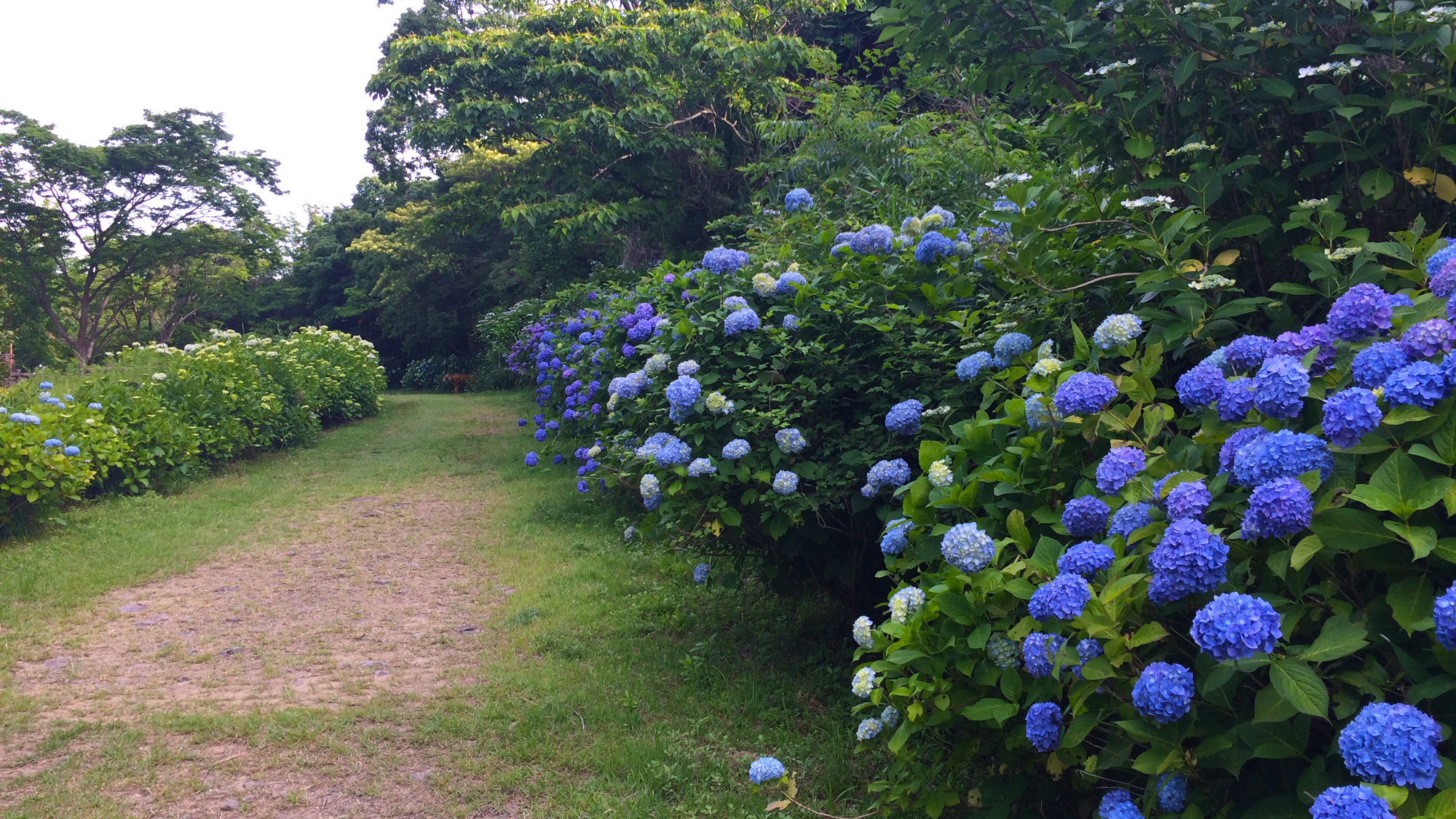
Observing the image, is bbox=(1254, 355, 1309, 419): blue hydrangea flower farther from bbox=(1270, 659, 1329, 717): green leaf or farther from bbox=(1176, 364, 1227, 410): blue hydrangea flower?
bbox=(1270, 659, 1329, 717): green leaf

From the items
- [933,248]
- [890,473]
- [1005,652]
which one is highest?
[933,248]

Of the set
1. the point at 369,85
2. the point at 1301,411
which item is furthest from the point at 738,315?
the point at 369,85

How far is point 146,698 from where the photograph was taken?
364cm

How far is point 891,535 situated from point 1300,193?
1.48 m

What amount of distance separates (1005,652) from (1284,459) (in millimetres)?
684

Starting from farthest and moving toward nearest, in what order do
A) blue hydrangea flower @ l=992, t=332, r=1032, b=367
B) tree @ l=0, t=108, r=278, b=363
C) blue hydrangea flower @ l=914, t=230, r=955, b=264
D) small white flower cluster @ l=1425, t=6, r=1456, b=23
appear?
tree @ l=0, t=108, r=278, b=363
blue hydrangea flower @ l=914, t=230, r=955, b=264
blue hydrangea flower @ l=992, t=332, r=1032, b=367
small white flower cluster @ l=1425, t=6, r=1456, b=23

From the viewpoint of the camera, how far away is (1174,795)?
1.48 metres

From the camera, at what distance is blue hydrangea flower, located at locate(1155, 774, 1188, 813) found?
4.83ft

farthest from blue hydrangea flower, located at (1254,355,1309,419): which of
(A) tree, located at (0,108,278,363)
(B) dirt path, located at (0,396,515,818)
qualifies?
(A) tree, located at (0,108,278,363)

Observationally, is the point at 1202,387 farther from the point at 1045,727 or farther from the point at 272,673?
the point at 272,673

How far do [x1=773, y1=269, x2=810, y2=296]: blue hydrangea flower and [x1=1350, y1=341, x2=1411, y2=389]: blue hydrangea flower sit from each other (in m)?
2.17

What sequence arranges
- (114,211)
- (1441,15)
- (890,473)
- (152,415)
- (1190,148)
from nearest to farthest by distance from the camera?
1. (1441,15)
2. (1190,148)
3. (890,473)
4. (152,415)
5. (114,211)

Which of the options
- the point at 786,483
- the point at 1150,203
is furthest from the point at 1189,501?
the point at 786,483

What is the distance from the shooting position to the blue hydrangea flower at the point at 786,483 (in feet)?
9.98
